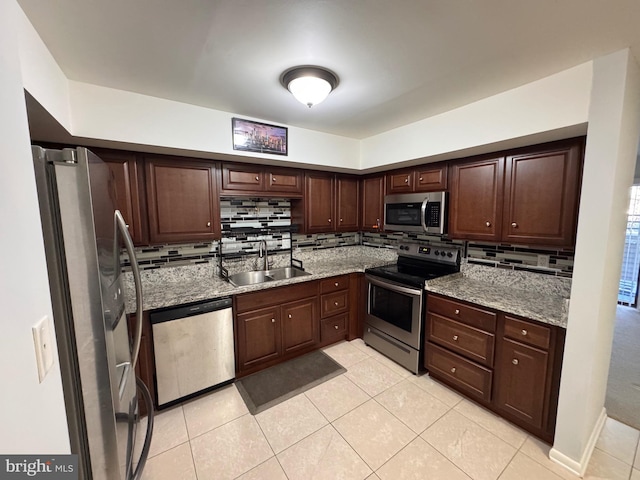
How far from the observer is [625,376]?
7.87ft

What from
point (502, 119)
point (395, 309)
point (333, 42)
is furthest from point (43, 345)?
point (502, 119)

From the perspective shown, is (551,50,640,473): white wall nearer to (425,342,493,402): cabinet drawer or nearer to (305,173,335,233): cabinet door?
(425,342,493,402): cabinet drawer

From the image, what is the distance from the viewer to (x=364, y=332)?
2.96 metres

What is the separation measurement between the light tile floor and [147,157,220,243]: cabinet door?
138 centimetres

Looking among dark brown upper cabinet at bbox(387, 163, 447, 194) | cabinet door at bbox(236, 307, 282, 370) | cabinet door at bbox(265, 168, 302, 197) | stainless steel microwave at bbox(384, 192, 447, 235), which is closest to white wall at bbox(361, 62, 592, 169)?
dark brown upper cabinet at bbox(387, 163, 447, 194)

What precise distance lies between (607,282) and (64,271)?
252 centimetres

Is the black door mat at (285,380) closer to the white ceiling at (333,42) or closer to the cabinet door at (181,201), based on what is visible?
the cabinet door at (181,201)

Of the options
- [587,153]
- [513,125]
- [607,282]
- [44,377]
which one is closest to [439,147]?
[513,125]

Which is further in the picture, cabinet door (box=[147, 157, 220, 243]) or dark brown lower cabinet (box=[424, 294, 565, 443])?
cabinet door (box=[147, 157, 220, 243])

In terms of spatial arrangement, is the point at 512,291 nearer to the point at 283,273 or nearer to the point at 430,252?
the point at 430,252

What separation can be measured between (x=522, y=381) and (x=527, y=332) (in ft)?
1.16

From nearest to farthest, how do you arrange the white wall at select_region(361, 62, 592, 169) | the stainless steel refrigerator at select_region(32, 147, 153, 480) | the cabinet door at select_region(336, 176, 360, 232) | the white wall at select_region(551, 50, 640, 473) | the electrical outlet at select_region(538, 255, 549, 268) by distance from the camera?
1. the stainless steel refrigerator at select_region(32, 147, 153, 480)
2. the white wall at select_region(551, 50, 640, 473)
3. the white wall at select_region(361, 62, 592, 169)
4. the electrical outlet at select_region(538, 255, 549, 268)
5. the cabinet door at select_region(336, 176, 360, 232)

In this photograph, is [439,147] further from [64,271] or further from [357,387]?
[64,271]

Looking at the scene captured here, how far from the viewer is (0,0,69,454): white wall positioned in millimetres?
574
